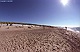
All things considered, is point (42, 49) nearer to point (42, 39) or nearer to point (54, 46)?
point (54, 46)

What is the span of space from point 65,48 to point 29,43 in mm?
5419

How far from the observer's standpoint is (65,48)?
52.2 feet

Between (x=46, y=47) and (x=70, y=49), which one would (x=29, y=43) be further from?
(x=70, y=49)

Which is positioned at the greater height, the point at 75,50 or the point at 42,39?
the point at 42,39

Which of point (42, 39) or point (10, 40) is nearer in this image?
point (10, 40)

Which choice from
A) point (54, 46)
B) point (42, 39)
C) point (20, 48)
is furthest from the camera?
point (42, 39)

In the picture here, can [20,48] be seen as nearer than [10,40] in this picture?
Yes

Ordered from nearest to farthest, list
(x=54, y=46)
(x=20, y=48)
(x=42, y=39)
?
(x=20, y=48) < (x=54, y=46) < (x=42, y=39)

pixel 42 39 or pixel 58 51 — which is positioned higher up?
pixel 42 39

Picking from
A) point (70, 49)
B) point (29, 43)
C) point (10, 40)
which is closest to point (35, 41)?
point (29, 43)

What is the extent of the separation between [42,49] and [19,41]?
3.92m

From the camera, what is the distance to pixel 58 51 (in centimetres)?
1480

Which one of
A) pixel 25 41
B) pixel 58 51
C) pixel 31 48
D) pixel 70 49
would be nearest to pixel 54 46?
pixel 58 51

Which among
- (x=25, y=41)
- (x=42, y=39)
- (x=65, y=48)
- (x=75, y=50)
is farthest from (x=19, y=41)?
(x=75, y=50)
